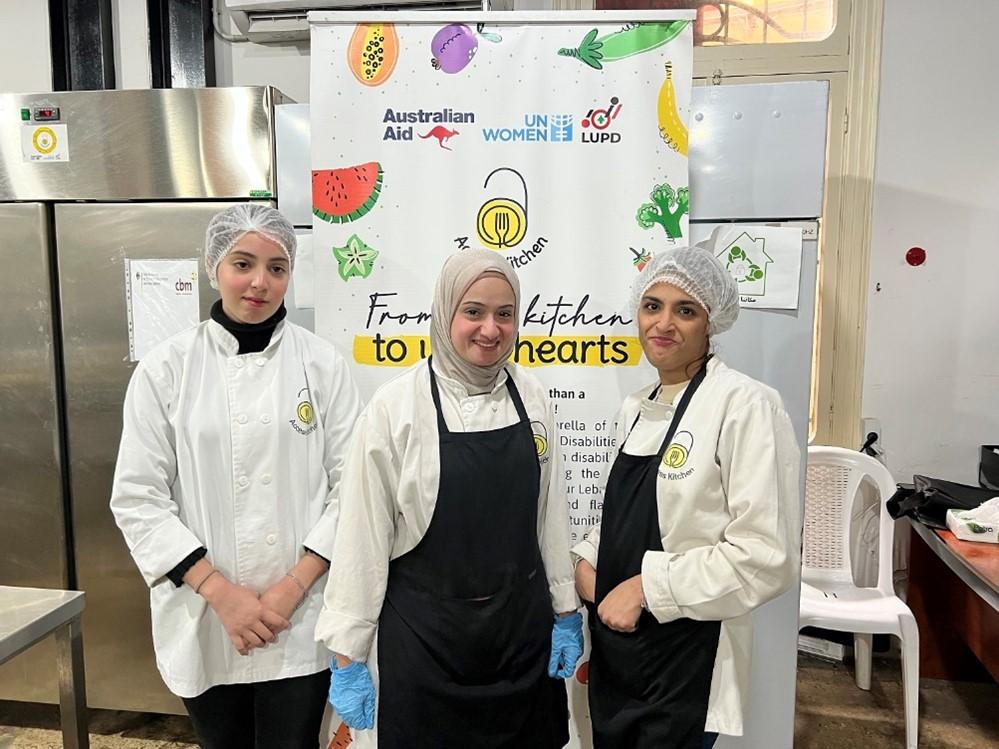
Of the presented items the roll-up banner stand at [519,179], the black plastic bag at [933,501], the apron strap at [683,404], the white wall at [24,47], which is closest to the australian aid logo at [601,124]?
the roll-up banner stand at [519,179]

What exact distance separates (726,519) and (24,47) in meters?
3.22

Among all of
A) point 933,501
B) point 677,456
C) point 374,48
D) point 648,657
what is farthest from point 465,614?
point 933,501

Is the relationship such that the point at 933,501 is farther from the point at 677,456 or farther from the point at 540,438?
the point at 540,438

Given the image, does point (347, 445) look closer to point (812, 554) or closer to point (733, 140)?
point (733, 140)

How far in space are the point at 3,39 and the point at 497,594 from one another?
3.08 metres

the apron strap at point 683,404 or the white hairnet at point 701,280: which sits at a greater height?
the white hairnet at point 701,280

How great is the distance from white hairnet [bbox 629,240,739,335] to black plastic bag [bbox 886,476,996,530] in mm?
1481

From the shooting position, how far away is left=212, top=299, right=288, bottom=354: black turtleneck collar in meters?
1.45

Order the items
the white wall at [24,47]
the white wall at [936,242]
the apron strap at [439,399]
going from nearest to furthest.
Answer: the apron strap at [439,399], the white wall at [936,242], the white wall at [24,47]

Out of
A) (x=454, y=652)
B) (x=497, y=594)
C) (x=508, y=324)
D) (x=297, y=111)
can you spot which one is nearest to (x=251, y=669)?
(x=454, y=652)

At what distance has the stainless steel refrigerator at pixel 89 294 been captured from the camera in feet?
6.86

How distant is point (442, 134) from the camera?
171 centimetres

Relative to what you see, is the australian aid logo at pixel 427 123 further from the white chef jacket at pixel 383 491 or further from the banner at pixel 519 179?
the white chef jacket at pixel 383 491

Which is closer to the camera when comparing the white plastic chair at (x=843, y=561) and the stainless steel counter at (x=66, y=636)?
the stainless steel counter at (x=66, y=636)
